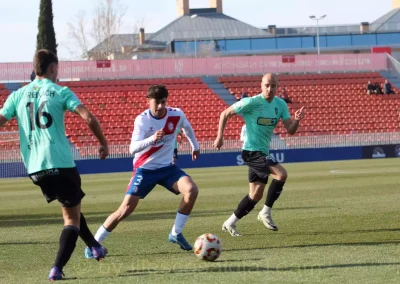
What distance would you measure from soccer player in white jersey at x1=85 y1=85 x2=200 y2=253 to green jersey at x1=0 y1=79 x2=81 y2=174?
211 cm

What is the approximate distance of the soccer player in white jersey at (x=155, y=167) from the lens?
33.9 feet

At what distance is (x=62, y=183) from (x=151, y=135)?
2303 millimetres

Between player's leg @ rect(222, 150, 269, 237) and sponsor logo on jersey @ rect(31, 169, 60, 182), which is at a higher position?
sponsor logo on jersey @ rect(31, 169, 60, 182)

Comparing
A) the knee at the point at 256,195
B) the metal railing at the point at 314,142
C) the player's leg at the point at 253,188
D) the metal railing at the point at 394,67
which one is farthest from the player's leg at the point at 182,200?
the metal railing at the point at 394,67

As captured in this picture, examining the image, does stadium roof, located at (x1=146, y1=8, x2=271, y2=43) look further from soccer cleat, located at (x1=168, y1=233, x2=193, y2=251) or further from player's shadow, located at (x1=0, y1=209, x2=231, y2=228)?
soccer cleat, located at (x1=168, y1=233, x2=193, y2=251)

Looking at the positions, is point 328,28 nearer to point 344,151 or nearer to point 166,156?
point 344,151

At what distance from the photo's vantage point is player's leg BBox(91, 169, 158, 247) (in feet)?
33.8

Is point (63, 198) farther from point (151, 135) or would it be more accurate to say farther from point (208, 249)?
point (151, 135)

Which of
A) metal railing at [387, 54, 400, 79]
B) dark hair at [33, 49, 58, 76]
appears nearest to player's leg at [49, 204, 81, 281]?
dark hair at [33, 49, 58, 76]

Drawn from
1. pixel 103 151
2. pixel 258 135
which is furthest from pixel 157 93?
pixel 258 135

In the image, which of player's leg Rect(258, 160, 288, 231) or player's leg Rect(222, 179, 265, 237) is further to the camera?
player's leg Rect(258, 160, 288, 231)

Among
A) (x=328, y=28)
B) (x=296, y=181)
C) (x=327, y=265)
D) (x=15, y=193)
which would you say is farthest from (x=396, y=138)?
(x=328, y=28)

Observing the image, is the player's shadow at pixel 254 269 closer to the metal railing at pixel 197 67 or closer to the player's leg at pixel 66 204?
the player's leg at pixel 66 204

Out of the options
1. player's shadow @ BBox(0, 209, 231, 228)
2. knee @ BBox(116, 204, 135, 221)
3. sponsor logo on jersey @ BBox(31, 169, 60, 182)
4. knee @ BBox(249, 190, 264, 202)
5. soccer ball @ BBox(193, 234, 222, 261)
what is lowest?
player's shadow @ BBox(0, 209, 231, 228)
